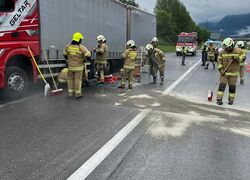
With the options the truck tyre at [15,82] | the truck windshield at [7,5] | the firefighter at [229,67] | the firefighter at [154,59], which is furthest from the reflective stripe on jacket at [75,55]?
the firefighter at [154,59]

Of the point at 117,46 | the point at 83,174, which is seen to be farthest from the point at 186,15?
the point at 83,174

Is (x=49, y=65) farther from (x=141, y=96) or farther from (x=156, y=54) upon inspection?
(x=156, y=54)

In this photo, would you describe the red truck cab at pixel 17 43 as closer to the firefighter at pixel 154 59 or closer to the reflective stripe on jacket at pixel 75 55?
the reflective stripe on jacket at pixel 75 55

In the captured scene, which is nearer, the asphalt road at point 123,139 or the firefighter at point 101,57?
the asphalt road at point 123,139

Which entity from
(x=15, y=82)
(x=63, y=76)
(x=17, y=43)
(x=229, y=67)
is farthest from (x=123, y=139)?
(x=63, y=76)

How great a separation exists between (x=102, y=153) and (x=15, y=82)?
469cm

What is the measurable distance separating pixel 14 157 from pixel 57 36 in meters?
6.25

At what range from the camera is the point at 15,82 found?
28.8ft

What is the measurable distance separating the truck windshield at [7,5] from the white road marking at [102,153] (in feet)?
13.6

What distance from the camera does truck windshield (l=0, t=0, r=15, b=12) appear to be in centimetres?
831

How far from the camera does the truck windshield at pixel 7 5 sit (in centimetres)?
831

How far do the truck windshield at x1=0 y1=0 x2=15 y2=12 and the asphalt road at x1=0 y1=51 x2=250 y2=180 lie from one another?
7.46ft

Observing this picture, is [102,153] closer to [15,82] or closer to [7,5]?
[15,82]

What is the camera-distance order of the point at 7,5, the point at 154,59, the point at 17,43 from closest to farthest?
the point at 7,5, the point at 17,43, the point at 154,59
